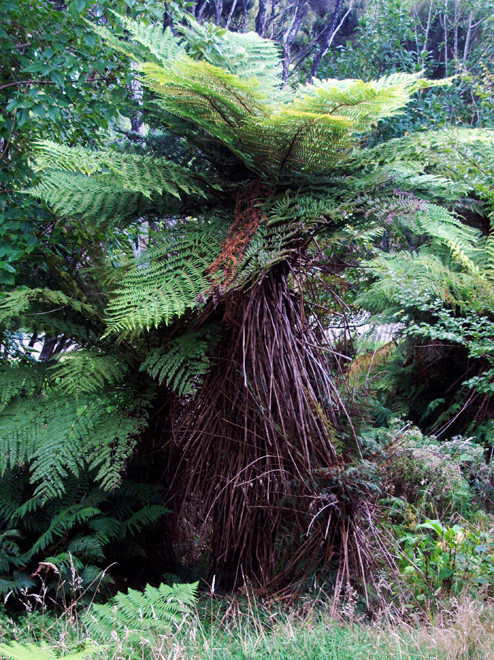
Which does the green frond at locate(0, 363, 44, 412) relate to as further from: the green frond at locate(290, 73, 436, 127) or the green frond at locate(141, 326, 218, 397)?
the green frond at locate(290, 73, 436, 127)

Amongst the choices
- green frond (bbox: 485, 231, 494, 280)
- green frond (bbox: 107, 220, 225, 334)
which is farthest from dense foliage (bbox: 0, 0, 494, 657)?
green frond (bbox: 485, 231, 494, 280)

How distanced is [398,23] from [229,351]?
5.95 meters

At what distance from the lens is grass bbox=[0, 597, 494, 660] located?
143 cm

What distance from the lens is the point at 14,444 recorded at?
1.97 meters

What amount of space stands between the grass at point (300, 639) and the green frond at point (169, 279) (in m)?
0.90

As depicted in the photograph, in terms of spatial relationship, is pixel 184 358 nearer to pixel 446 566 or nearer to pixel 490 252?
pixel 446 566

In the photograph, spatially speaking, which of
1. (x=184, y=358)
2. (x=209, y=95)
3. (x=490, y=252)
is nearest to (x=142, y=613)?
(x=184, y=358)

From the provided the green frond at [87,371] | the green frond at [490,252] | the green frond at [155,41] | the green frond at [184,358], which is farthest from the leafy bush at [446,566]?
the green frond at [490,252]

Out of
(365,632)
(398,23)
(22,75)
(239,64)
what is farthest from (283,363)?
(398,23)

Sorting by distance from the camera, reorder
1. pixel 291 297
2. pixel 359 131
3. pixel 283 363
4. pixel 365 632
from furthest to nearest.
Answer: pixel 291 297 → pixel 283 363 → pixel 359 131 → pixel 365 632

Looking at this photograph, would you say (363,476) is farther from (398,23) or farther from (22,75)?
(398,23)

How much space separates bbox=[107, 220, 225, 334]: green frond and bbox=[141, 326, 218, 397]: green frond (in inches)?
5.8

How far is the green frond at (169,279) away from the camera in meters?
1.73

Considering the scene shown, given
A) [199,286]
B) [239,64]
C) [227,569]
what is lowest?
[227,569]
